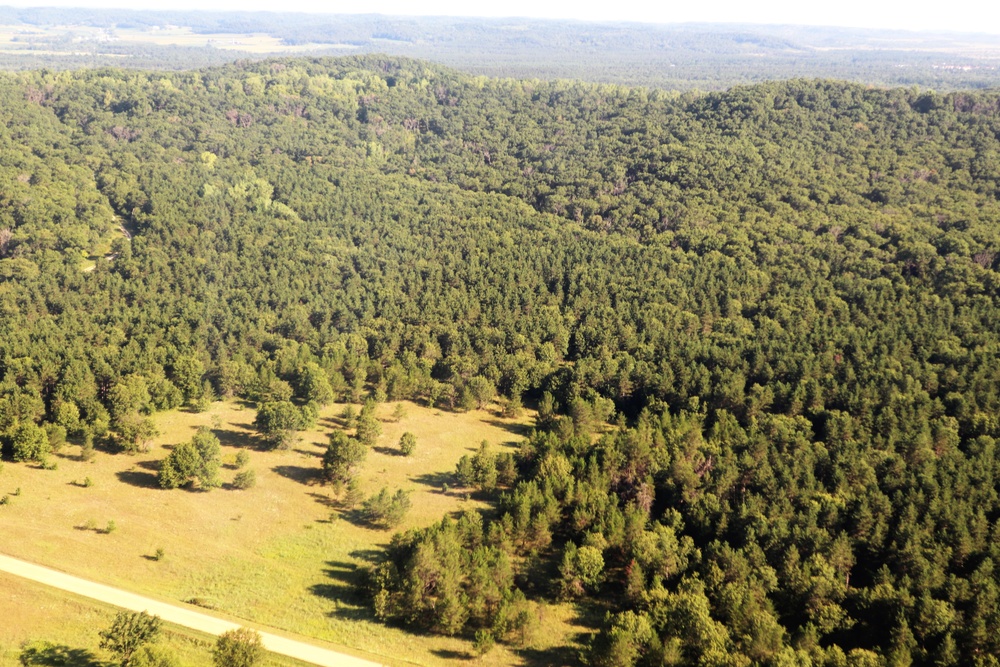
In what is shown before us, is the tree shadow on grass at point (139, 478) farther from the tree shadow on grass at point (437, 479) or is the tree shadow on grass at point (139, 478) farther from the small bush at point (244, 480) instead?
the tree shadow on grass at point (437, 479)

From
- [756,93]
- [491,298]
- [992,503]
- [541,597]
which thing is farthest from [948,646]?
[756,93]

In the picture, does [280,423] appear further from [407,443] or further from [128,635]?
[128,635]

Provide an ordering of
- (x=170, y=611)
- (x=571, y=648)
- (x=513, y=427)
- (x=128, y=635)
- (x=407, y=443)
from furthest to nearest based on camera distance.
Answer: (x=513, y=427) < (x=407, y=443) < (x=571, y=648) < (x=170, y=611) < (x=128, y=635)

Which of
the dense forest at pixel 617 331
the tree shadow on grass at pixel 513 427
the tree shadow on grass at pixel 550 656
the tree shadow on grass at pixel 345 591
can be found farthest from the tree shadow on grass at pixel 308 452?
the tree shadow on grass at pixel 550 656

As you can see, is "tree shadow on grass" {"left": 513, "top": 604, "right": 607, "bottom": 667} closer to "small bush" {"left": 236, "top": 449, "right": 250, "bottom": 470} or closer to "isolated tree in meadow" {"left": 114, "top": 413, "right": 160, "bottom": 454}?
"small bush" {"left": 236, "top": 449, "right": 250, "bottom": 470}

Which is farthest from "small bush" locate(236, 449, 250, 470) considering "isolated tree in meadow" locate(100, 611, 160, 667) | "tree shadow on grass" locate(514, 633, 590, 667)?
"tree shadow on grass" locate(514, 633, 590, 667)

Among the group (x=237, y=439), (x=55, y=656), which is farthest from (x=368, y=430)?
(x=55, y=656)
